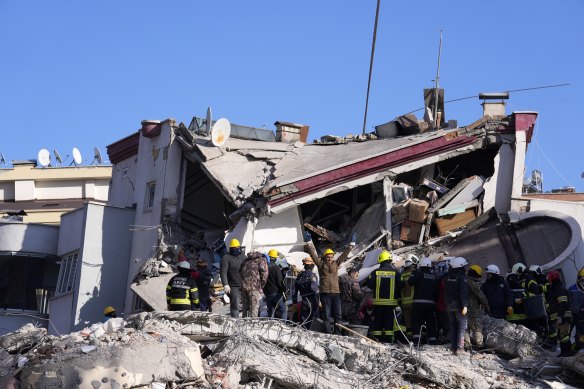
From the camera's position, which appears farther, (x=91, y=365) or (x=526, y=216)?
(x=526, y=216)

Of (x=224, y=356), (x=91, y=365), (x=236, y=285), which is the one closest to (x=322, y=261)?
(x=236, y=285)

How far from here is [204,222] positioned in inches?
1190

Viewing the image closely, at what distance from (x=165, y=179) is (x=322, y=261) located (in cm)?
1043

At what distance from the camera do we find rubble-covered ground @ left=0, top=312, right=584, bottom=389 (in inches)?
611

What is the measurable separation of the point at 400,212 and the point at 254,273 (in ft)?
22.9

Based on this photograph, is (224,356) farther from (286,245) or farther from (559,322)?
(286,245)

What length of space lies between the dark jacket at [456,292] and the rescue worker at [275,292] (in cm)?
336

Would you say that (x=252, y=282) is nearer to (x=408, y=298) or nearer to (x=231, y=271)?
(x=231, y=271)

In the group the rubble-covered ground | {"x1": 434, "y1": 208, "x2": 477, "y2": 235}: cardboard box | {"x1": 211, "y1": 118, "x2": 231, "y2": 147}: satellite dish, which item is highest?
{"x1": 211, "y1": 118, "x2": 231, "y2": 147}: satellite dish

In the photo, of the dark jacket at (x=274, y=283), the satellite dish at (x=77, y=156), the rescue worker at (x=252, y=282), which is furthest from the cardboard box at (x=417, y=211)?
the satellite dish at (x=77, y=156)

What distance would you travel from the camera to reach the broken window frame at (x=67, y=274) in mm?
30766

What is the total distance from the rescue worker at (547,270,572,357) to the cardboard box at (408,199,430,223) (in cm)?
733

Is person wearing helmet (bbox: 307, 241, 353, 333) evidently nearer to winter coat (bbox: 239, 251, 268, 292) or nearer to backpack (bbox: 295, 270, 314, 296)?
backpack (bbox: 295, 270, 314, 296)

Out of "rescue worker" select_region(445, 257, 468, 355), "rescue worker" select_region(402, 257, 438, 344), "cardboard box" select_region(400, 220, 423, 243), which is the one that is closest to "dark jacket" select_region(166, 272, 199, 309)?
"rescue worker" select_region(402, 257, 438, 344)
